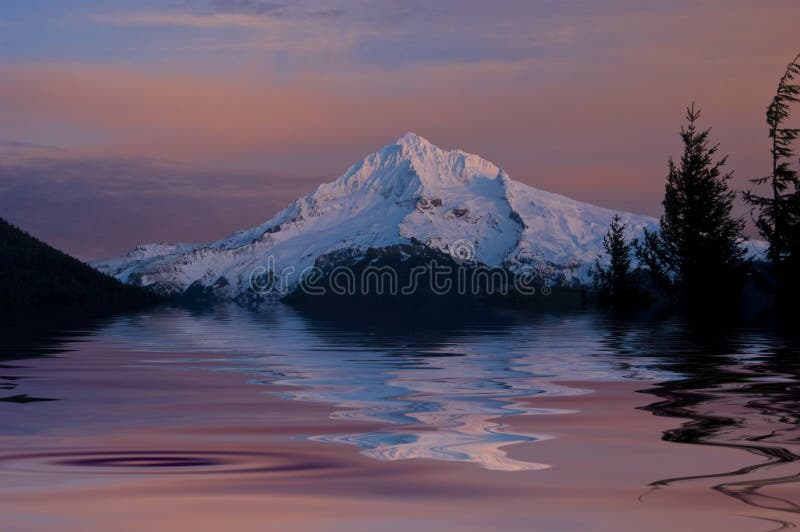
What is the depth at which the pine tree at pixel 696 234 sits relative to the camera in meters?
93.6

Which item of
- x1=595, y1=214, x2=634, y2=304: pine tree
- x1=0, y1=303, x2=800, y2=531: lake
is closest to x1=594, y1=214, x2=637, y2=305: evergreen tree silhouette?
x1=595, y1=214, x2=634, y2=304: pine tree

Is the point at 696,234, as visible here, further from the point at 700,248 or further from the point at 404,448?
the point at 404,448

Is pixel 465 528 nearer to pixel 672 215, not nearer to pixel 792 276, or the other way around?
pixel 792 276

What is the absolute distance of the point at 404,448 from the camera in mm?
13984

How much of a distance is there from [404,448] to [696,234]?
86.5m

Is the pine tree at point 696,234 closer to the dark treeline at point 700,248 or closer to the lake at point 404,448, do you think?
the dark treeline at point 700,248

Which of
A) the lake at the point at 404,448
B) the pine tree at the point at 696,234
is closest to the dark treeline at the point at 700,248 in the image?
the pine tree at the point at 696,234

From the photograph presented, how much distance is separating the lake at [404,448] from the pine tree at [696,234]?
2625 inches

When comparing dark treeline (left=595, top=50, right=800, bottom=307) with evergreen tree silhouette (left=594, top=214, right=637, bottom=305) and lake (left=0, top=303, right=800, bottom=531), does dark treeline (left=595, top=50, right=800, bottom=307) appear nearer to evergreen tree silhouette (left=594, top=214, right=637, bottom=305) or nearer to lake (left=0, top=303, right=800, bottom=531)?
evergreen tree silhouette (left=594, top=214, right=637, bottom=305)

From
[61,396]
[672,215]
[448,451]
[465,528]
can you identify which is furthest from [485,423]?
[672,215]

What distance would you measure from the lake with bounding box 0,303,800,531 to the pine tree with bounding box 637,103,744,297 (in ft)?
219

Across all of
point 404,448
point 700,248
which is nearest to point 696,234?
point 700,248

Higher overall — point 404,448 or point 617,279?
point 617,279

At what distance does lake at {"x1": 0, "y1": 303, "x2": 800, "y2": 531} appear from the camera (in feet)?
33.1
